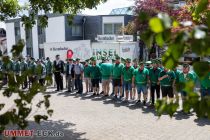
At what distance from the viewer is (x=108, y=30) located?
36969 mm

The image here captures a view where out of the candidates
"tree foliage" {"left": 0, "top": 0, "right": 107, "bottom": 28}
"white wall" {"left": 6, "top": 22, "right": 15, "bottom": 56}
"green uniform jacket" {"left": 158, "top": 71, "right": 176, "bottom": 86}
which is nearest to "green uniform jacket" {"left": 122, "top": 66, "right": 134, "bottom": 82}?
"green uniform jacket" {"left": 158, "top": 71, "right": 176, "bottom": 86}

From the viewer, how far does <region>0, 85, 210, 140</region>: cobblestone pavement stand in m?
9.06

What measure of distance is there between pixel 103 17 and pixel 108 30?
1448 mm

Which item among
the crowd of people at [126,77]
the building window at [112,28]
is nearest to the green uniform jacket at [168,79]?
the crowd of people at [126,77]

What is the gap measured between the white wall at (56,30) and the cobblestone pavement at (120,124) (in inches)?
930

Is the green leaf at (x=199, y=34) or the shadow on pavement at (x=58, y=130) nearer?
the green leaf at (x=199, y=34)

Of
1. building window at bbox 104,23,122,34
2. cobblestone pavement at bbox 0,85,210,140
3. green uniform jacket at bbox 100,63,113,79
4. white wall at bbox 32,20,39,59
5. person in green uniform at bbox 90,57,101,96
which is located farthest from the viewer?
white wall at bbox 32,20,39,59

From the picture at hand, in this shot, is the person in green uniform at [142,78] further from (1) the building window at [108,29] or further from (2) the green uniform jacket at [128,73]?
(1) the building window at [108,29]

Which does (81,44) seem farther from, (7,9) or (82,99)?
(7,9)

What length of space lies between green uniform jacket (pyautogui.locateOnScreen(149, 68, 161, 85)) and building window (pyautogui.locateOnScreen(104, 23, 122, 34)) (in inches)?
912

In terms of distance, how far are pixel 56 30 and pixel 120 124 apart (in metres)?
28.2

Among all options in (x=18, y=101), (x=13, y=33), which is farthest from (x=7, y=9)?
(x=13, y=33)

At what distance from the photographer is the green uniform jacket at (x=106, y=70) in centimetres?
1525

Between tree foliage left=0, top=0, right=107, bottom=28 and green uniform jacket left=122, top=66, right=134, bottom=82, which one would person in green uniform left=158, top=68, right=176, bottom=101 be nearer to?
green uniform jacket left=122, top=66, right=134, bottom=82
